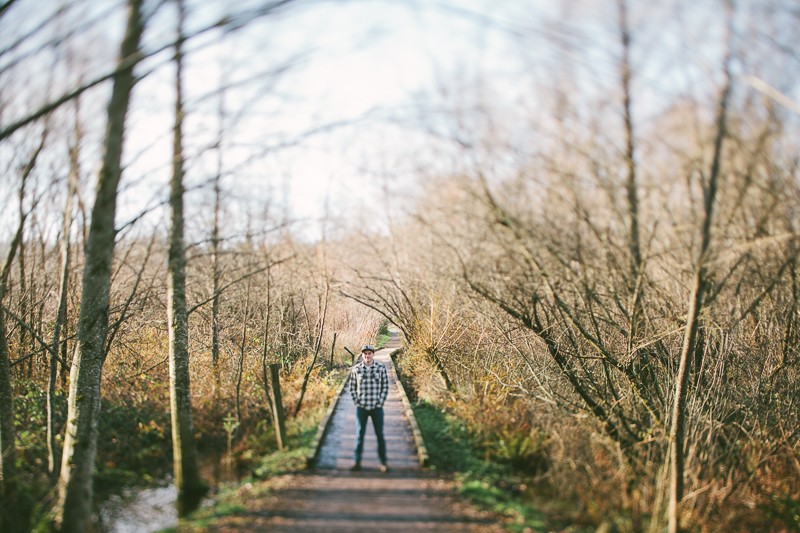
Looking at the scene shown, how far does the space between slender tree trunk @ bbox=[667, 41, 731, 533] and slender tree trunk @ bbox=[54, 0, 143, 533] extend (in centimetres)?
543

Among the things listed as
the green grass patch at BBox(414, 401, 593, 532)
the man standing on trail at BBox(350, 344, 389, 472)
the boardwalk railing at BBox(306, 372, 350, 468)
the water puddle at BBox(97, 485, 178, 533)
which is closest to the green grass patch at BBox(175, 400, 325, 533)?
the boardwalk railing at BBox(306, 372, 350, 468)

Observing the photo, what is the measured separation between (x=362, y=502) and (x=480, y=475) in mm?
1930

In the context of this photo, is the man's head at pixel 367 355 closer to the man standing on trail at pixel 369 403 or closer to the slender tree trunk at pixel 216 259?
the man standing on trail at pixel 369 403

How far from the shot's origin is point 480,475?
22.7 ft

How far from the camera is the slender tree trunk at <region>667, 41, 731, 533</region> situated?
421 cm

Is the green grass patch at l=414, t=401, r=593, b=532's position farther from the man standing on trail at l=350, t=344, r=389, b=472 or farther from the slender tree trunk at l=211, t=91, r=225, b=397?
the slender tree trunk at l=211, t=91, r=225, b=397

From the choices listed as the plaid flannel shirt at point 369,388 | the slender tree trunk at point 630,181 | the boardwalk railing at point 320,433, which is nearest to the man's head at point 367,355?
the plaid flannel shirt at point 369,388

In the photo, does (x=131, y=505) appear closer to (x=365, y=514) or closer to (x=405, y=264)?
(x=365, y=514)

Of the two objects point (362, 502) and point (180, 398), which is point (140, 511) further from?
point (362, 502)

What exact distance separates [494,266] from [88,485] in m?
5.86

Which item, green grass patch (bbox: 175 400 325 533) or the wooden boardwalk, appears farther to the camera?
green grass patch (bbox: 175 400 325 533)

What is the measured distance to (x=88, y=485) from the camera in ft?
18.6

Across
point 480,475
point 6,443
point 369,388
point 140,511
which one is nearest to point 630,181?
point 369,388

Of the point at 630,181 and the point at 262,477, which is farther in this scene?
the point at 262,477
